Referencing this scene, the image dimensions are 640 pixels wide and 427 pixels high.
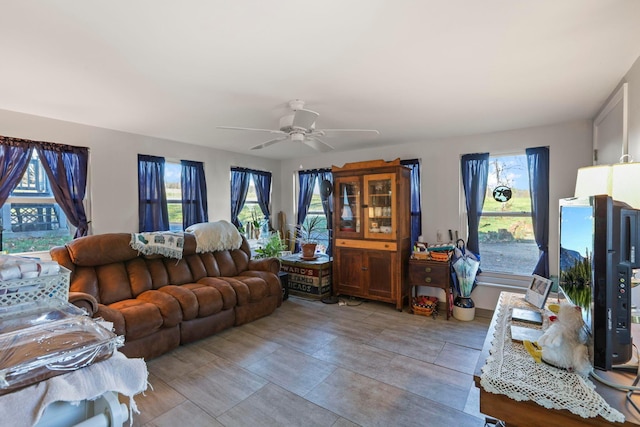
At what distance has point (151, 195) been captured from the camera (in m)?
4.16

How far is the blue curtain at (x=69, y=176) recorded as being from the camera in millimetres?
3334

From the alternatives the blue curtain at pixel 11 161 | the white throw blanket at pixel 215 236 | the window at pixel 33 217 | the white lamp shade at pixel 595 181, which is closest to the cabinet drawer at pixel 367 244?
the white throw blanket at pixel 215 236

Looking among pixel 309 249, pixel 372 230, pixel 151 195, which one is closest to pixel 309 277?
pixel 309 249

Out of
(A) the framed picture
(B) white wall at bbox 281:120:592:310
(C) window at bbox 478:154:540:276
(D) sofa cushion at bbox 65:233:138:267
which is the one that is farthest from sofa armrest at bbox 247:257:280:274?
(A) the framed picture

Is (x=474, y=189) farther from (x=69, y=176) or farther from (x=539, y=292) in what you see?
(x=69, y=176)

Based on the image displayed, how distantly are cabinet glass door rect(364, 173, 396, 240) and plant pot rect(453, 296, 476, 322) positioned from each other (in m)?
1.15

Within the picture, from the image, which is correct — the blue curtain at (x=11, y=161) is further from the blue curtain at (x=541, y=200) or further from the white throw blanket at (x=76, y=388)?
the blue curtain at (x=541, y=200)

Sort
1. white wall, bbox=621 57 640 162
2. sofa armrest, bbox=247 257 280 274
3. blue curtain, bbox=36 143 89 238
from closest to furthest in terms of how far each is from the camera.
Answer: white wall, bbox=621 57 640 162
blue curtain, bbox=36 143 89 238
sofa armrest, bbox=247 257 280 274

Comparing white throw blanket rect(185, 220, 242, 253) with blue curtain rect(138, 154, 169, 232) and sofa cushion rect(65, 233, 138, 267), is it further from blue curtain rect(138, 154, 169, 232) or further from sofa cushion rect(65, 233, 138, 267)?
sofa cushion rect(65, 233, 138, 267)

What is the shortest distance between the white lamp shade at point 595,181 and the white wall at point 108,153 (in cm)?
456

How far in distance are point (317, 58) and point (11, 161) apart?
335cm

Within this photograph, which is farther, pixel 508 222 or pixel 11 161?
pixel 508 222

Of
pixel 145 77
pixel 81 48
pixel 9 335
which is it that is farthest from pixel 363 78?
pixel 9 335

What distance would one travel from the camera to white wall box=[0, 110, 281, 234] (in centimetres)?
321
